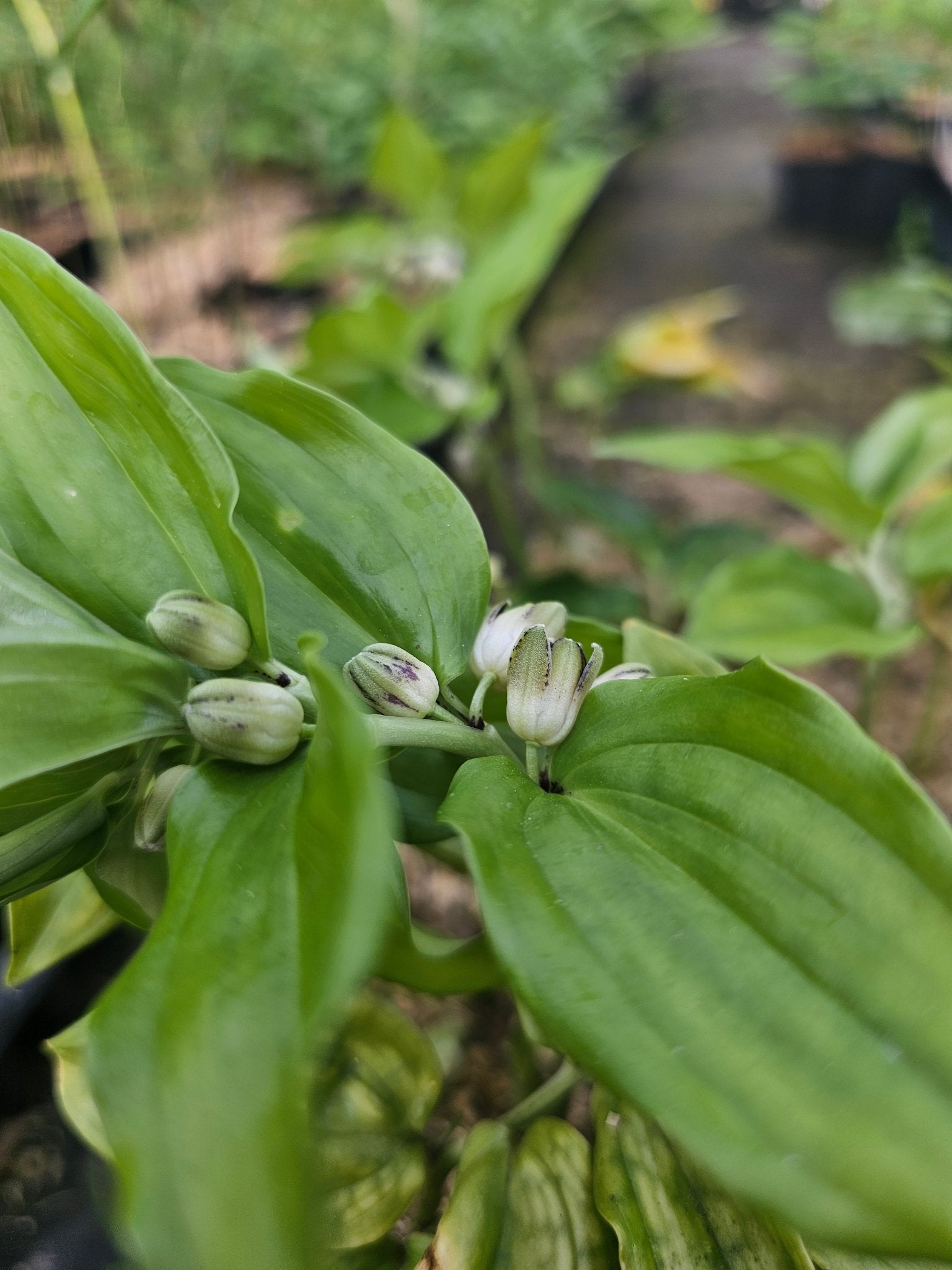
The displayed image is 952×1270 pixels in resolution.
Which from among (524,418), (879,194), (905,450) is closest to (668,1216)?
(905,450)

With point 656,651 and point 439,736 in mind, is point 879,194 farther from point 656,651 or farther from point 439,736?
point 439,736

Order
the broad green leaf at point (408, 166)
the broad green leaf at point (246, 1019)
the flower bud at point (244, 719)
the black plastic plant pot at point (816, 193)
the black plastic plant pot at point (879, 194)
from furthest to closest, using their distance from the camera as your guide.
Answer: the black plastic plant pot at point (816, 193)
the black plastic plant pot at point (879, 194)
the broad green leaf at point (408, 166)
the flower bud at point (244, 719)
the broad green leaf at point (246, 1019)

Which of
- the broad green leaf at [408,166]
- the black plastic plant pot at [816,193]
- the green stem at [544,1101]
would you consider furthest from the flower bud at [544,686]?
the black plastic plant pot at [816,193]

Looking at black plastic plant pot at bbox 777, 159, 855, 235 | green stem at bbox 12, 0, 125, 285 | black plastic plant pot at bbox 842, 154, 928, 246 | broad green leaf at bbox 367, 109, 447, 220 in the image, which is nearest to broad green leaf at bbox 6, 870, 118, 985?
green stem at bbox 12, 0, 125, 285

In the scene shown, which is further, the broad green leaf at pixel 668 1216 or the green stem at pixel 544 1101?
the green stem at pixel 544 1101

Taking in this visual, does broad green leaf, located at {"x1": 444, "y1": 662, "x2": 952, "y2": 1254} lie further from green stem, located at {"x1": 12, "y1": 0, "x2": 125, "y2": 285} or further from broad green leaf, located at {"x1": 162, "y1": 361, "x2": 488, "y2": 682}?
green stem, located at {"x1": 12, "y1": 0, "x2": 125, "y2": 285}

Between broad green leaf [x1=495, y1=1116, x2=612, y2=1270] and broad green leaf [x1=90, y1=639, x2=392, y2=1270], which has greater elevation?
broad green leaf [x1=90, y1=639, x2=392, y2=1270]

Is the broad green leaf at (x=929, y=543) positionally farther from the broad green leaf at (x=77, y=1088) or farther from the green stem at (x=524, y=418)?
the broad green leaf at (x=77, y=1088)

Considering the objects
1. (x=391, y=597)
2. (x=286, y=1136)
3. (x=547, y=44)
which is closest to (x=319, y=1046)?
(x=286, y=1136)
